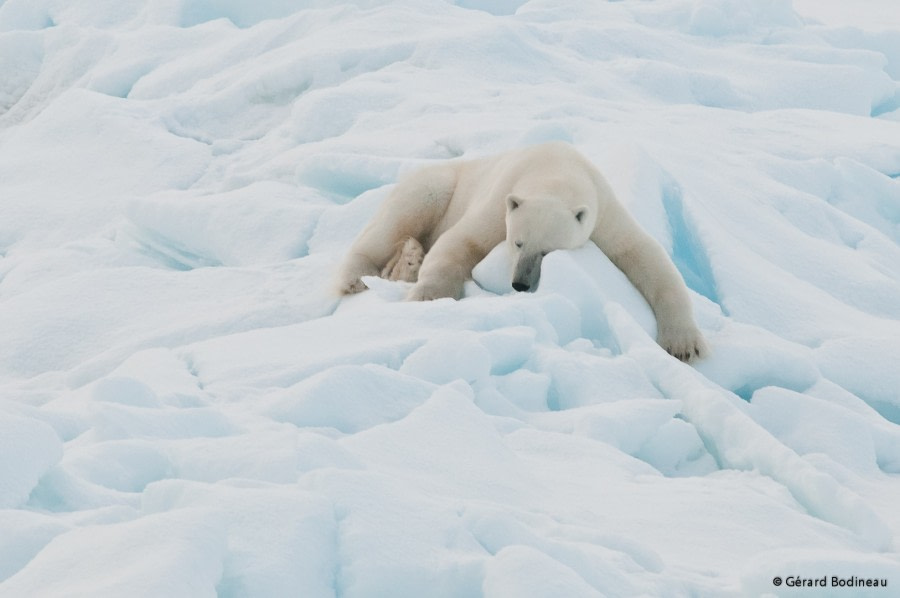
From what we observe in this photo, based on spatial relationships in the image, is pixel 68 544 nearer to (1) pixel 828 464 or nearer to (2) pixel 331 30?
(1) pixel 828 464

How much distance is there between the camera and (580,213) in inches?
165

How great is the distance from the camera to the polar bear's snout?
12.8 ft

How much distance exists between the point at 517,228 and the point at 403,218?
102 centimetres

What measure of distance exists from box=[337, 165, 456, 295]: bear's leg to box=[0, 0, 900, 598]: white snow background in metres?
0.25

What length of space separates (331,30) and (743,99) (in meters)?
4.18

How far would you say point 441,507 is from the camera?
194 cm

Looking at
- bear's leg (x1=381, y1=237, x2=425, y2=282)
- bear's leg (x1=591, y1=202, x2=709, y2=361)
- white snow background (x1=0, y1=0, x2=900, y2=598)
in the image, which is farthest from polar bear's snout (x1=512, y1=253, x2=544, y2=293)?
bear's leg (x1=381, y1=237, x2=425, y2=282)

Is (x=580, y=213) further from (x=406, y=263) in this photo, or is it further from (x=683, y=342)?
(x=406, y=263)

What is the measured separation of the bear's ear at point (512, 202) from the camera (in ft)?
13.8

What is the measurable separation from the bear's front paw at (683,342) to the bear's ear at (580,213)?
59cm

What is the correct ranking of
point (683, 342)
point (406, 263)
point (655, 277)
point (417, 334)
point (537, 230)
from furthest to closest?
point (406, 263) < point (655, 277) < point (537, 230) < point (683, 342) < point (417, 334)

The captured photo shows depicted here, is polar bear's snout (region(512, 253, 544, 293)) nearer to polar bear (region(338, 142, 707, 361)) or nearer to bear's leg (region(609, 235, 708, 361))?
polar bear (region(338, 142, 707, 361))

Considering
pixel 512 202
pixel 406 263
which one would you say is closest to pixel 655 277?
pixel 512 202

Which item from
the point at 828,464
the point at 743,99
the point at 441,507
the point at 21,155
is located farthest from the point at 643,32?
the point at 441,507
